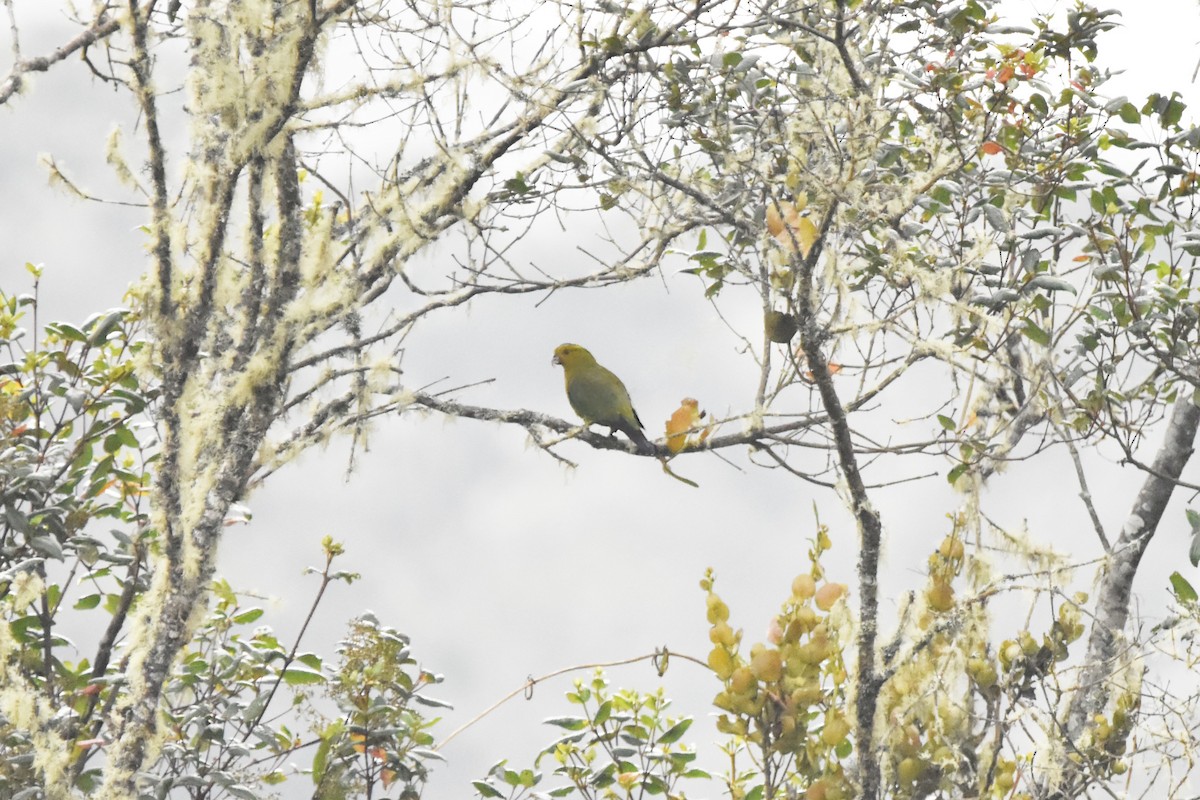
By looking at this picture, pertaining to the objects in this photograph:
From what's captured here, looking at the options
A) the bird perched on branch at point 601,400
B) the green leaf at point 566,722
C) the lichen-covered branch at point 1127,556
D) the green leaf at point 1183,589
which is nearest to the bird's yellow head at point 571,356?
the bird perched on branch at point 601,400

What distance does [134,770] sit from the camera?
2.86m

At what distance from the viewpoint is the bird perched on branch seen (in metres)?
3.84

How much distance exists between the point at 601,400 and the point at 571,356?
1.22 feet

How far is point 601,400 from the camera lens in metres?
3.87

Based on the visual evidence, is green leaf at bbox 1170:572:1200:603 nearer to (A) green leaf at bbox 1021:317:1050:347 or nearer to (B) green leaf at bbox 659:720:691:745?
(A) green leaf at bbox 1021:317:1050:347

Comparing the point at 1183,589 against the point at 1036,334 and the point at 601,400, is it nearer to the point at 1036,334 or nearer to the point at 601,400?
the point at 1036,334

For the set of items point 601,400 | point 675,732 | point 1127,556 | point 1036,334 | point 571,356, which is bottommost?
point 675,732

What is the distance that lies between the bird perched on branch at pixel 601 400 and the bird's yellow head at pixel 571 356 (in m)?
0.03

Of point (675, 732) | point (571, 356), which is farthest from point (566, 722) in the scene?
point (571, 356)

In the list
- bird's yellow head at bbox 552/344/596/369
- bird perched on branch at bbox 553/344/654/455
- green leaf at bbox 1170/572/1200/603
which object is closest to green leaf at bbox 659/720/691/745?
bird perched on branch at bbox 553/344/654/455

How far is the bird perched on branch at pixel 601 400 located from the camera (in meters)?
3.84

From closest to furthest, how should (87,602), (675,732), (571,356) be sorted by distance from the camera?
1. (675,732)
2. (87,602)
3. (571,356)

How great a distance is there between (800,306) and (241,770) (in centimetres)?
213

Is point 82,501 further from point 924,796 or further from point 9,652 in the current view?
point 924,796
